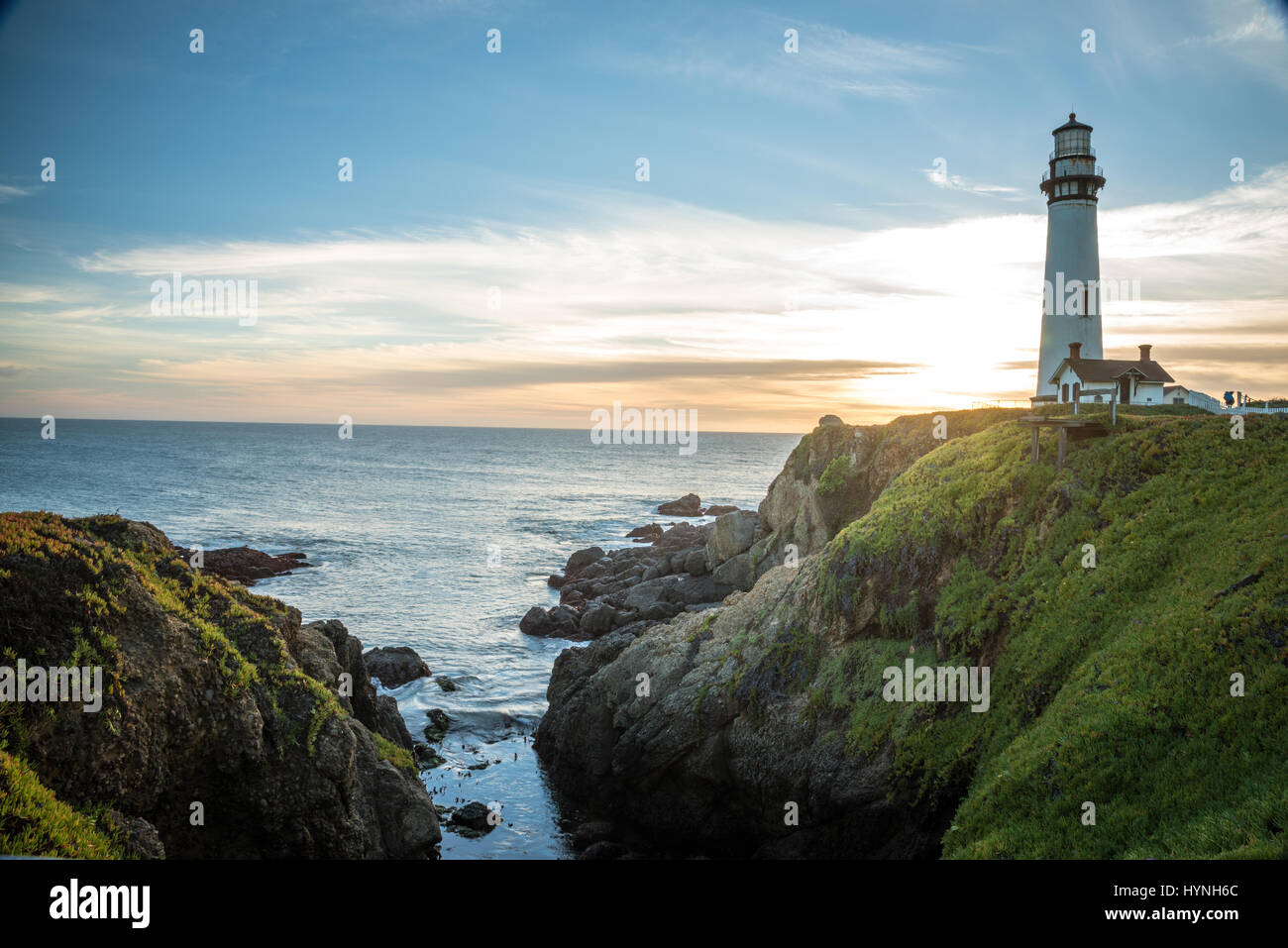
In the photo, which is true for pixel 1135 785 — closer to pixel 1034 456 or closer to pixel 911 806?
pixel 911 806

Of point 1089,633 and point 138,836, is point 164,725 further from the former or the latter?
point 1089,633

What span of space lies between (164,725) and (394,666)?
22383 mm

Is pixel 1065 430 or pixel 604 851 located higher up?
pixel 1065 430

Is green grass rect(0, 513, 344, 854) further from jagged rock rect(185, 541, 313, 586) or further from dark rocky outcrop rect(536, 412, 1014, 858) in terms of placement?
jagged rock rect(185, 541, 313, 586)

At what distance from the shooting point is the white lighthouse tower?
4009 cm

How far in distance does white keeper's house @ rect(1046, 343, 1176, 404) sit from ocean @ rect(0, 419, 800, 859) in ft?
99.5

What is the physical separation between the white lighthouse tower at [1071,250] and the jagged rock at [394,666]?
3531 cm

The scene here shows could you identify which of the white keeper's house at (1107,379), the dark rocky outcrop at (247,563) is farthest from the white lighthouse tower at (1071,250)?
the dark rocky outcrop at (247,563)

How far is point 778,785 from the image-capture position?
1952cm

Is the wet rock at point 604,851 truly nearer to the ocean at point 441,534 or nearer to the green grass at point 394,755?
the ocean at point 441,534

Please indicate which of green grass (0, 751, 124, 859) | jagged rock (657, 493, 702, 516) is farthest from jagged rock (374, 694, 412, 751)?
jagged rock (657, 493, 702, 516)

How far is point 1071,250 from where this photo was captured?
4031 centimetres

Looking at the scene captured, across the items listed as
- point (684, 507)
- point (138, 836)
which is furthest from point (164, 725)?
point (684, 507)

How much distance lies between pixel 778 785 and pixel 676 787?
3.89 metres
